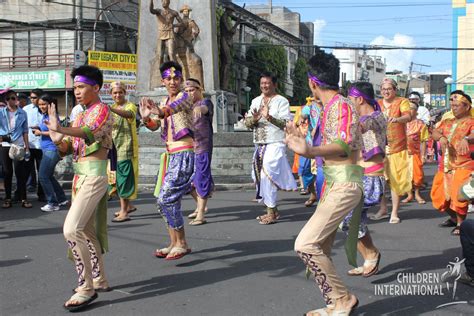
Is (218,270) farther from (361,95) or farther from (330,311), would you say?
(361,95)

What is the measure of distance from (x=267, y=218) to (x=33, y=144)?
4.83m

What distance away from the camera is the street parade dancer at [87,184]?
4.26 metres

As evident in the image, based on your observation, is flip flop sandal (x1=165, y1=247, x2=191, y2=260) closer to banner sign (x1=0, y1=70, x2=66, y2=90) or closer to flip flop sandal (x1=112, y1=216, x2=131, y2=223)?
flip flop sandal (x1=112, y1=216, x2=131, y2=223)

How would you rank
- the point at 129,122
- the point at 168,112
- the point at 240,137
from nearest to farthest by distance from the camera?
the point at 168,112
the point at 129,122
the point at 240,137

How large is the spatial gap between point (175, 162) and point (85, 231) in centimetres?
140

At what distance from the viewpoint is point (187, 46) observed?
42.9 feet

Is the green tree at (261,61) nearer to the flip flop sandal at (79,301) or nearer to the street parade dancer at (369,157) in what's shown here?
the street parade dancer at (369,157)

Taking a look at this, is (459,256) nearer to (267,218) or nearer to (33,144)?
(267,218)

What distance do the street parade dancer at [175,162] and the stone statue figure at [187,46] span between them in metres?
7.36

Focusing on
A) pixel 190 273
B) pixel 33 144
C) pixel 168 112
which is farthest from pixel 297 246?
pixel 33 144

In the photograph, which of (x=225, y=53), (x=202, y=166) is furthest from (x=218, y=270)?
(x=225, y=53)

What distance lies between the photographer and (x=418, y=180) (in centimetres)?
969

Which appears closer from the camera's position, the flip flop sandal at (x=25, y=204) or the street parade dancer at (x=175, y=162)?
the street parade dancer at (x=175, y=162)

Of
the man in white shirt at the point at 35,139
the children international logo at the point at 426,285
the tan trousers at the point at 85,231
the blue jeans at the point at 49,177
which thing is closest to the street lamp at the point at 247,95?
the man in white shirt at the point at 35,139
